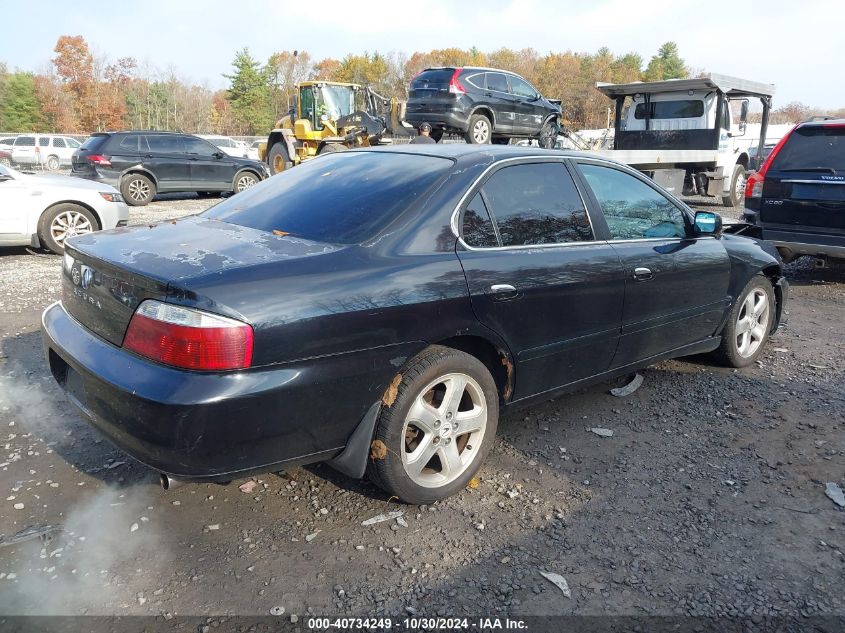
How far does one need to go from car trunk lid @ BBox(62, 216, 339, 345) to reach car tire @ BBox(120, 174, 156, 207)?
42.2ft

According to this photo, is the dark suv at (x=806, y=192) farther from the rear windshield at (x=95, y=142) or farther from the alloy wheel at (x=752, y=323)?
the rear windshield at (x=95, y=142)

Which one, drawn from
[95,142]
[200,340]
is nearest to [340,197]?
[200,340]

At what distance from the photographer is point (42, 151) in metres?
30.1

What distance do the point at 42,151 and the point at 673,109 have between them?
27831 millimetres

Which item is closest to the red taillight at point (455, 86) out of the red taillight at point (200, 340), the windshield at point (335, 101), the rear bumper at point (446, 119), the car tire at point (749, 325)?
the rear bumper at point (446, 119)

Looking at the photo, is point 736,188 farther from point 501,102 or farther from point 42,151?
point 42,151

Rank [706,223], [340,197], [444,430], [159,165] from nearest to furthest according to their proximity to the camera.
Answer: [444,430] < [340,197] < [706,223] < [159,165]

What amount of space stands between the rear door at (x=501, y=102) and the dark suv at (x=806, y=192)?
8127 millimetres

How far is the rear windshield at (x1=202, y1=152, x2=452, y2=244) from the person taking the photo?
10.00ft

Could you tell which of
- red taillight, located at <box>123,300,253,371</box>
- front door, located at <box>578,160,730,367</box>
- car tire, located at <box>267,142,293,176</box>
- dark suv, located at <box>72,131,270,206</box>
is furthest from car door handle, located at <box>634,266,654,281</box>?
car tire, located at <box>267,142,293,176</box>

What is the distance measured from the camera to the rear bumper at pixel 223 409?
7.84 ft

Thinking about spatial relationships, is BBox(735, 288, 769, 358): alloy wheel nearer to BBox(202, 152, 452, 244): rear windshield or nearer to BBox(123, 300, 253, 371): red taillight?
BBox(202, 152, 452, 244): rear windshield

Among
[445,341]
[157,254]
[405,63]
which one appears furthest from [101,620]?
[405,63]

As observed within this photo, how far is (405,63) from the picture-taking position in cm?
7725
